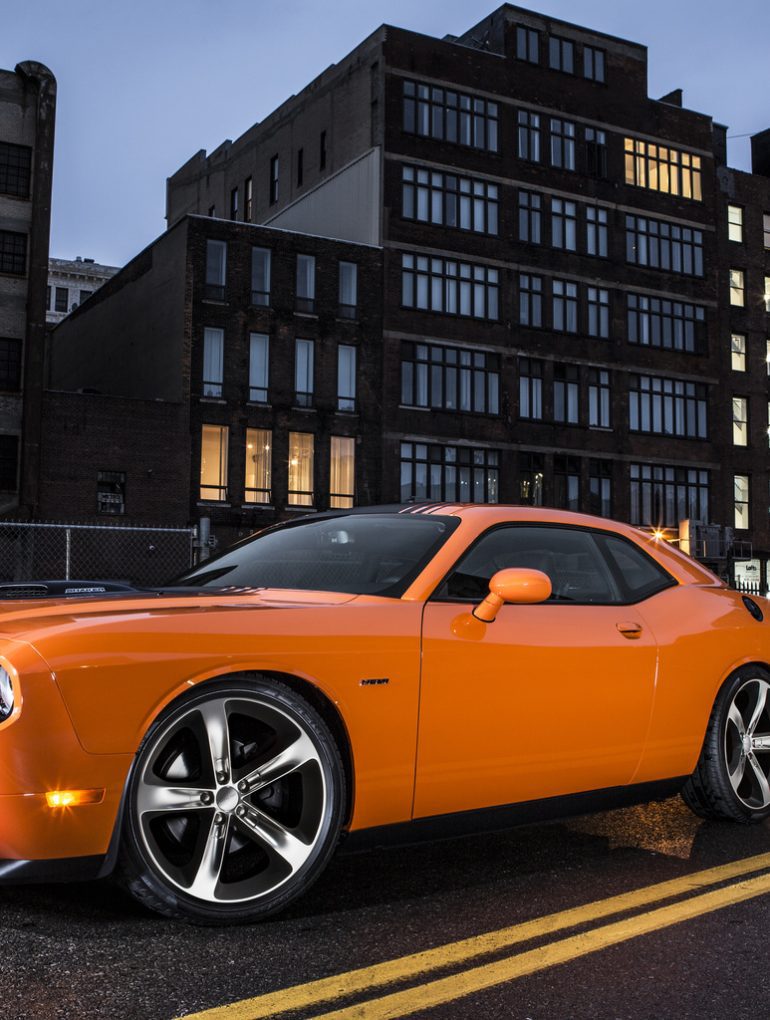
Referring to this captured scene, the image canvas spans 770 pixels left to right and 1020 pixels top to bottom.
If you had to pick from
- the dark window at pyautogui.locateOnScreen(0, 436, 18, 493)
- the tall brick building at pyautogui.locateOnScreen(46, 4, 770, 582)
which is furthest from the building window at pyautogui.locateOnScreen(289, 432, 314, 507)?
the dark window at pyautogui.locateOnScreen(0, 436, 18, 493)

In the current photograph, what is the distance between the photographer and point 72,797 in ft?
10.7

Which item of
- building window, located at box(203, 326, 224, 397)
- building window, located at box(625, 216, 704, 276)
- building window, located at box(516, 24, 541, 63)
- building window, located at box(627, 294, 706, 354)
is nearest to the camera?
building window, located at box(203, 326, 224, 397)

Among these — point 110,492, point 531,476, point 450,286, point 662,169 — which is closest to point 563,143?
point 662,169

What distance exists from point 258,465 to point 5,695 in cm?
3562

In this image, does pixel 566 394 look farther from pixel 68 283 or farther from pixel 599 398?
pixel 68 283

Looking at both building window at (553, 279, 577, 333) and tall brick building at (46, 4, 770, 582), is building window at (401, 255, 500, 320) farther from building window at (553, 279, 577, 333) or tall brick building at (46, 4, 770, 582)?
building window at (553, 279, 577, 333)

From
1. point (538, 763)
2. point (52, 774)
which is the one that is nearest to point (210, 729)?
point (52, 774)

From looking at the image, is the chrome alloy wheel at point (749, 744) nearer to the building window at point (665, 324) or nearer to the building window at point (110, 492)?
the building window at point (110, 492)

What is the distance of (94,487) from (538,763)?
A: 33.0m

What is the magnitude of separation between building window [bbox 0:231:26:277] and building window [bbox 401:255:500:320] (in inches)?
520

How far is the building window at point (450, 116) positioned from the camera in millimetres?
41969

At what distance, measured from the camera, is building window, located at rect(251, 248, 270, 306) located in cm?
3962

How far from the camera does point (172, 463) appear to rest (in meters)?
36.9

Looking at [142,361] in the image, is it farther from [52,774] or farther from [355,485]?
[52,774]
